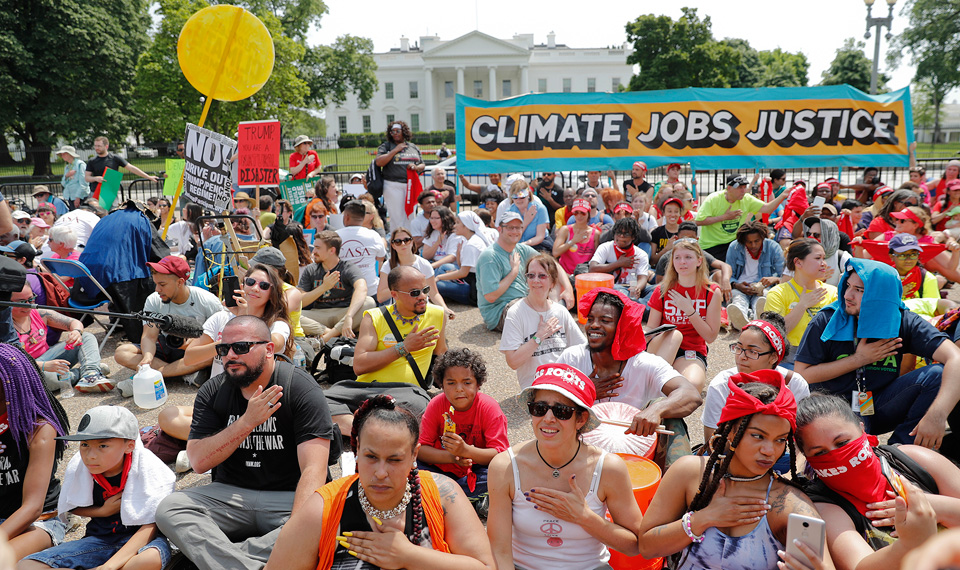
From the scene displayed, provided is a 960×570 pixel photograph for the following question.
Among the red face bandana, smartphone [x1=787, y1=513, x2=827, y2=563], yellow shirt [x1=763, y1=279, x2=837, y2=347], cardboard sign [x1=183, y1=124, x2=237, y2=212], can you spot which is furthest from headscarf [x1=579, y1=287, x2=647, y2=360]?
cardboard sign [x1=183, y1=124, x2=237, y2=212]

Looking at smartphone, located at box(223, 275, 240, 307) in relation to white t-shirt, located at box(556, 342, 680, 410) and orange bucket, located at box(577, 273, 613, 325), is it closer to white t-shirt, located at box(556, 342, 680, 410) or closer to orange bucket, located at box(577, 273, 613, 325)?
white t-shirt, located at box(556, 342, 680, 410)

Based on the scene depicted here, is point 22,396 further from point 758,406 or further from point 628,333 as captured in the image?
point 758,406

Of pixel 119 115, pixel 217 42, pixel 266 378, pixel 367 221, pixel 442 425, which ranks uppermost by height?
pixel 119 115

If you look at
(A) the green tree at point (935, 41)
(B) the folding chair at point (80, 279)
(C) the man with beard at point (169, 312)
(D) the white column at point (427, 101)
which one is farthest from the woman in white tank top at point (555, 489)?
(D) the white column at point (427, 101)

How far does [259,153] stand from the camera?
848 cm

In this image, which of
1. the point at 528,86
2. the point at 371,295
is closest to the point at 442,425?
the point at 371,295

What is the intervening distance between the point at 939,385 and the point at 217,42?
7644 millimetres

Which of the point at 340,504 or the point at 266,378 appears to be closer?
the point at 340,504

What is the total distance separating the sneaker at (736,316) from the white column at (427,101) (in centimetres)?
7236

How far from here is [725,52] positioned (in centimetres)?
4831

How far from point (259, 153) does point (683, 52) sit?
46.8 meters

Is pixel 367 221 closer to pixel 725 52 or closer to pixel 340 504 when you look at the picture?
pixel 340 504

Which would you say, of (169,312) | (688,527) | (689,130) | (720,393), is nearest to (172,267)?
(169,312)

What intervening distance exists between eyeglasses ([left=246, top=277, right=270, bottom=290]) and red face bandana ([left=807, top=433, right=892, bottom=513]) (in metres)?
3.84
